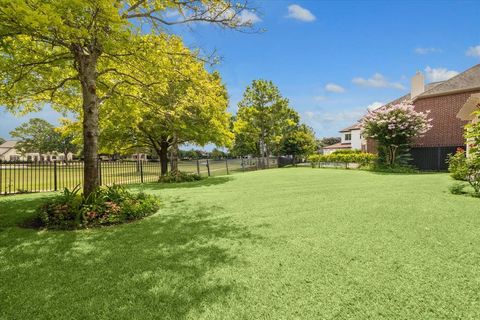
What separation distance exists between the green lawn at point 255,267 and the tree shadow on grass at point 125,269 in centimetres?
2

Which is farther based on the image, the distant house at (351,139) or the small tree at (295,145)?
A: the distant house at (351,139)

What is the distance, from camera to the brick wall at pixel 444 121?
18906 millimetres

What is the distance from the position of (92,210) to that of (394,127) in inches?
734

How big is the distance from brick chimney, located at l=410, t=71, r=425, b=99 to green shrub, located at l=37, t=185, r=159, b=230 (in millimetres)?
26201

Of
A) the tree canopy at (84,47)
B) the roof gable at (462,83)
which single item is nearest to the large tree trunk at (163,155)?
the tree canopy at (84,47)

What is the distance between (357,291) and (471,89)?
2216cm

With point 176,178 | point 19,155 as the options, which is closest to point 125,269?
point 176,178

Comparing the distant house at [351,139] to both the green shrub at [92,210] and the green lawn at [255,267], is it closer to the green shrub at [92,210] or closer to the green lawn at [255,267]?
the green lawn at [255,267]

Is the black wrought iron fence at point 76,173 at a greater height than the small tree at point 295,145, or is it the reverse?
the small tree at point 295,145

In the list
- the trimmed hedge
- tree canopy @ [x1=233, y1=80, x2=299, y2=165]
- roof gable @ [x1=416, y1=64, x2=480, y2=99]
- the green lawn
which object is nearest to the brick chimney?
roof gable @ [x1=416, y1=64, x2=480, y2=99]

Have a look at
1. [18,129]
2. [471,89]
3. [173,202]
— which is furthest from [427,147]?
[18,129]

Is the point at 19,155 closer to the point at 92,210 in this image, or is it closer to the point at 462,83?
the point at 92,210

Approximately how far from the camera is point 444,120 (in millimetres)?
19734

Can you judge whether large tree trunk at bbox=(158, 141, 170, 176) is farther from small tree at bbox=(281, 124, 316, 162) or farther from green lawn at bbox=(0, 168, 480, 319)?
small tree at bbox=(281, 124, 316, 162)
